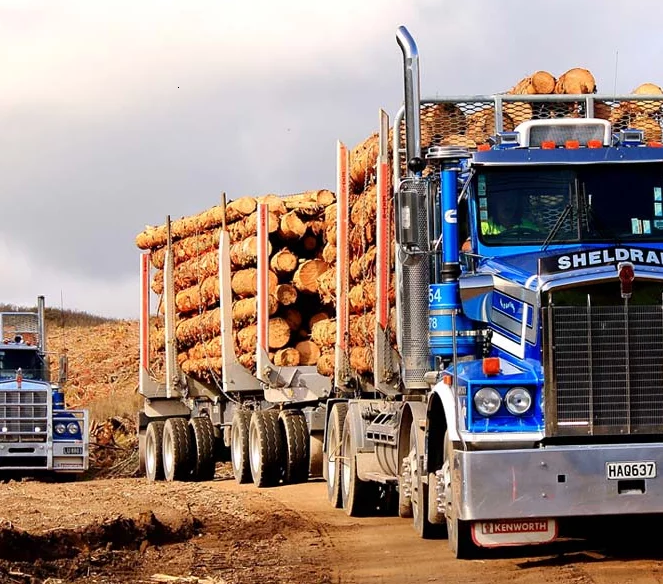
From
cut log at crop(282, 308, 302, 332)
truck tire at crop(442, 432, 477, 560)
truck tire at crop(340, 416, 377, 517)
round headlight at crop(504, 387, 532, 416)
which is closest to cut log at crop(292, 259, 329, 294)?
cut log at crop(282, 308, 302, 332)

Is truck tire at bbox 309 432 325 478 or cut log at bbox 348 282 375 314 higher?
cut log at bbox 348 282 375 314

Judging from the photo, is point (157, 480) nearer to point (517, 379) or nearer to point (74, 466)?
point (74, 466)

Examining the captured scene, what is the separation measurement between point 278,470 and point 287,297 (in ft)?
8.94

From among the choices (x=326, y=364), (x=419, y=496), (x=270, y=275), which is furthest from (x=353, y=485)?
(x=270, y=275)

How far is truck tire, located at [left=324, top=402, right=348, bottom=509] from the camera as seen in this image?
1666 cm

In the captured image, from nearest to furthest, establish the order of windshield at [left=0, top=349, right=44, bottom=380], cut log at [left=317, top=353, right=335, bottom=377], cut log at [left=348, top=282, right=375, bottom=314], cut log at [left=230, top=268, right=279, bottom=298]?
1. cut log at [left=348, top=282, right=375, bottom=314]
2. cut log at [left=317, top=353, right=335, bottom=377]
3. cut log at [left=230, top=268, right=279, bottom=298]
4. windshield at [left=0, top=349, right=44, bottom=380]

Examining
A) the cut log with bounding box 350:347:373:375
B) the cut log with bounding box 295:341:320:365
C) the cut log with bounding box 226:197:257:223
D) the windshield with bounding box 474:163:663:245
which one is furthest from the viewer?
the cut log with bounding box 226:197:257:223

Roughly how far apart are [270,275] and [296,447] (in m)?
2.83

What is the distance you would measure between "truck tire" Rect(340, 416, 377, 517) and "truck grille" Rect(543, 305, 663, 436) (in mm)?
5284

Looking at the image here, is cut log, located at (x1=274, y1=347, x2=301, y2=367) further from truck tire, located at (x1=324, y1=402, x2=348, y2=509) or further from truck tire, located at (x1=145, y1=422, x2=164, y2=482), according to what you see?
truck tire, located at (x1=145, y1=422, x2=164, y2=482)

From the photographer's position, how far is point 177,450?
24.4 m

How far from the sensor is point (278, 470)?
20688 millimetres

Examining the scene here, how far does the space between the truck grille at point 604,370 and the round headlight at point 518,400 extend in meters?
0.16

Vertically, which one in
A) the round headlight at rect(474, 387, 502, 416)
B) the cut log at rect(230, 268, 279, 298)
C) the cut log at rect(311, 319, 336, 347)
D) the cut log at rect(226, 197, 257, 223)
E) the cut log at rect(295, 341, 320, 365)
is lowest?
the round headlight at rect(474, 387, 502, 416)
